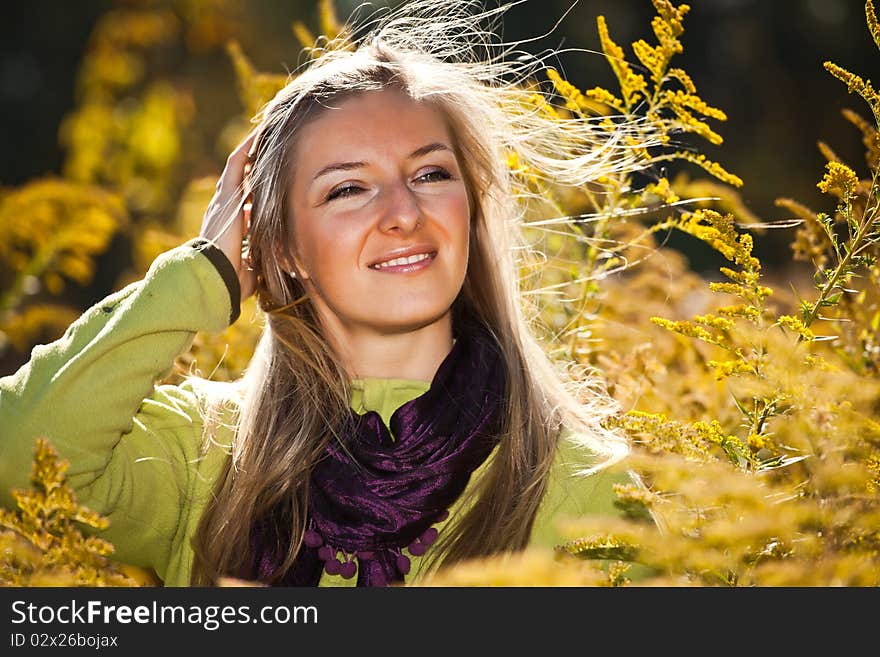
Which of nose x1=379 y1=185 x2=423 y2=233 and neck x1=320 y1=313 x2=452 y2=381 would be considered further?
neck x1=320 y1=313 x2=452 y2=381

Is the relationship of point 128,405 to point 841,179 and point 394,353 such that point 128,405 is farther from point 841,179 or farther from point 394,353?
point 841,179

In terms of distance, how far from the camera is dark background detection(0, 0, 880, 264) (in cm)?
721

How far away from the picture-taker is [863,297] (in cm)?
215

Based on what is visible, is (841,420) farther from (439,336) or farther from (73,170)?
(73,170)

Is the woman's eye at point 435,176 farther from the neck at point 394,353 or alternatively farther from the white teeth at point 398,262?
the neck at point 394,353

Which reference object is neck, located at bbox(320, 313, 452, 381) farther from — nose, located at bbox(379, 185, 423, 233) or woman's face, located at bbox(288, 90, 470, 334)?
nose, located at bbox(379, 185, 423, 233)

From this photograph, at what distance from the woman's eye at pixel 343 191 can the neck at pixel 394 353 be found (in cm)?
28

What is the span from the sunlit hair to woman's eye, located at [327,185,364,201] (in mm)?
138

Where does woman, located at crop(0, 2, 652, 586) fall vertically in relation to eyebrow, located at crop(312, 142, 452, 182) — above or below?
below

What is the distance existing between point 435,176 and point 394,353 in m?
0.38

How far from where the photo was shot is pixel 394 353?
2277mm

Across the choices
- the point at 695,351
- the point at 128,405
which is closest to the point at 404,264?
the point at 128,405

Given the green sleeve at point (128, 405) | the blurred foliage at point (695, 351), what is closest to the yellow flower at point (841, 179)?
the blurred foliage at point (695, 351)

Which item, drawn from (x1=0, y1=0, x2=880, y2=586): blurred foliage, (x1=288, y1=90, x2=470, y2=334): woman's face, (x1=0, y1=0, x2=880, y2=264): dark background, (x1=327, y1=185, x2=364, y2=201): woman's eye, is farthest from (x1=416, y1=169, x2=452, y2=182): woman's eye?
(x1=0, y1=0, x2=880, y2=264): dark background
